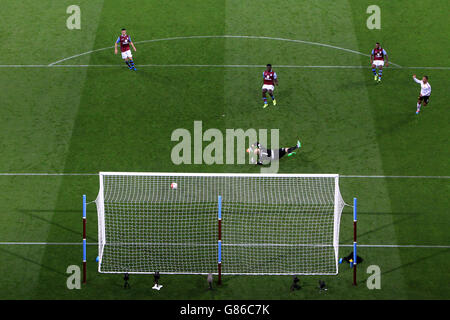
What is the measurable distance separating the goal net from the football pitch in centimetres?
57

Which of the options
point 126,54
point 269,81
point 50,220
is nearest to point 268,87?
point 269,81

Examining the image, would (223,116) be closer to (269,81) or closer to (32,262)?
(269,81)

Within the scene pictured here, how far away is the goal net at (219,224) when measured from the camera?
929 inches

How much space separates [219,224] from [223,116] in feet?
27.5

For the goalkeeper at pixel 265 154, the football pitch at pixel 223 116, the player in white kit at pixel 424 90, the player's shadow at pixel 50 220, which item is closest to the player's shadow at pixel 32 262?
the football pitch at pixel 223 116

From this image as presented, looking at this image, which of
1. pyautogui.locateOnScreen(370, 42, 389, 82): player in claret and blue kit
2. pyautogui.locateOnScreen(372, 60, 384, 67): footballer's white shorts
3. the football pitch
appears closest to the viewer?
the football pitch

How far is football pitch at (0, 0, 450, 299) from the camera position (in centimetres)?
2327

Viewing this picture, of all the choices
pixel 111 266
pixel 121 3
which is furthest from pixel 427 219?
pixel 121 3

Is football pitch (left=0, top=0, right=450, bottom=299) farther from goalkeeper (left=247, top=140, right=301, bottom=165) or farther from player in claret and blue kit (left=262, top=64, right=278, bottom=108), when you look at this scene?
player in claret and blue kit (left=262, top=64, right=278, bottom=108)

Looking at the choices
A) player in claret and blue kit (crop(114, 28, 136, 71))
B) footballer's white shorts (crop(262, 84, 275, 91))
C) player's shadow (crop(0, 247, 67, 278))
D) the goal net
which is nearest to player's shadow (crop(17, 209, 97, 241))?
the goal net

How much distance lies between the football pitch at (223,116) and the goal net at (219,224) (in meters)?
0.57

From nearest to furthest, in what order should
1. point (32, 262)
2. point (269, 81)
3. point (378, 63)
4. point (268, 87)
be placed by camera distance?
point (32, 262) < point (269, 81) < point (268, 87) < point (378, 63)

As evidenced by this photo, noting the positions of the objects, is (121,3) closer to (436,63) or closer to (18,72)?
(18,72)

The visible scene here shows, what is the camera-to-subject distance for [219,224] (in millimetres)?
22359
